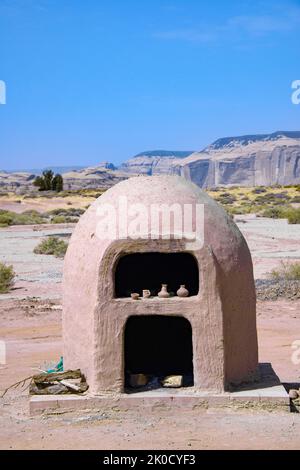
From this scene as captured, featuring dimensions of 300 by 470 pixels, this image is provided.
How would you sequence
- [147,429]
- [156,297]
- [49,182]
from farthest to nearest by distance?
1. [49,182]
2. [156,297]
3. [147,429]

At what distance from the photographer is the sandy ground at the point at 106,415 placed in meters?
6.87

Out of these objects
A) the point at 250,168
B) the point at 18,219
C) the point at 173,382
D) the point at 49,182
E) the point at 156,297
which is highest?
the point at 250,168

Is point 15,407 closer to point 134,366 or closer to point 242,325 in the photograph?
point 134,366

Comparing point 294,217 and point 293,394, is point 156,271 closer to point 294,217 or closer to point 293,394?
point 293,394

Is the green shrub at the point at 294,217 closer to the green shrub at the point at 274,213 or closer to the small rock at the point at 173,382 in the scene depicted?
the green shrub at the point at 274,213

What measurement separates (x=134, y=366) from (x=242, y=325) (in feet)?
6.53

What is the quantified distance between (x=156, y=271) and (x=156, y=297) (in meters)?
1.60

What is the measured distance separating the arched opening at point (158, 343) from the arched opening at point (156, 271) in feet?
1.60

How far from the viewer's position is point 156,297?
772 cm

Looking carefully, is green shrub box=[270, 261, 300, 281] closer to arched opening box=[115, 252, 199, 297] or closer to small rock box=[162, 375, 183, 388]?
arched opening box=[115, 252, 199, 297]

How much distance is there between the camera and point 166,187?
8133 millimetres

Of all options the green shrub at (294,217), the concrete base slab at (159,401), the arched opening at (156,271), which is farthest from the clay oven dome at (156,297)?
the green shrub at (294,217)

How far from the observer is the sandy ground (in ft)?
22.5

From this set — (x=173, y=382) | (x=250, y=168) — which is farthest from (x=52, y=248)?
(x=250, y=168)
